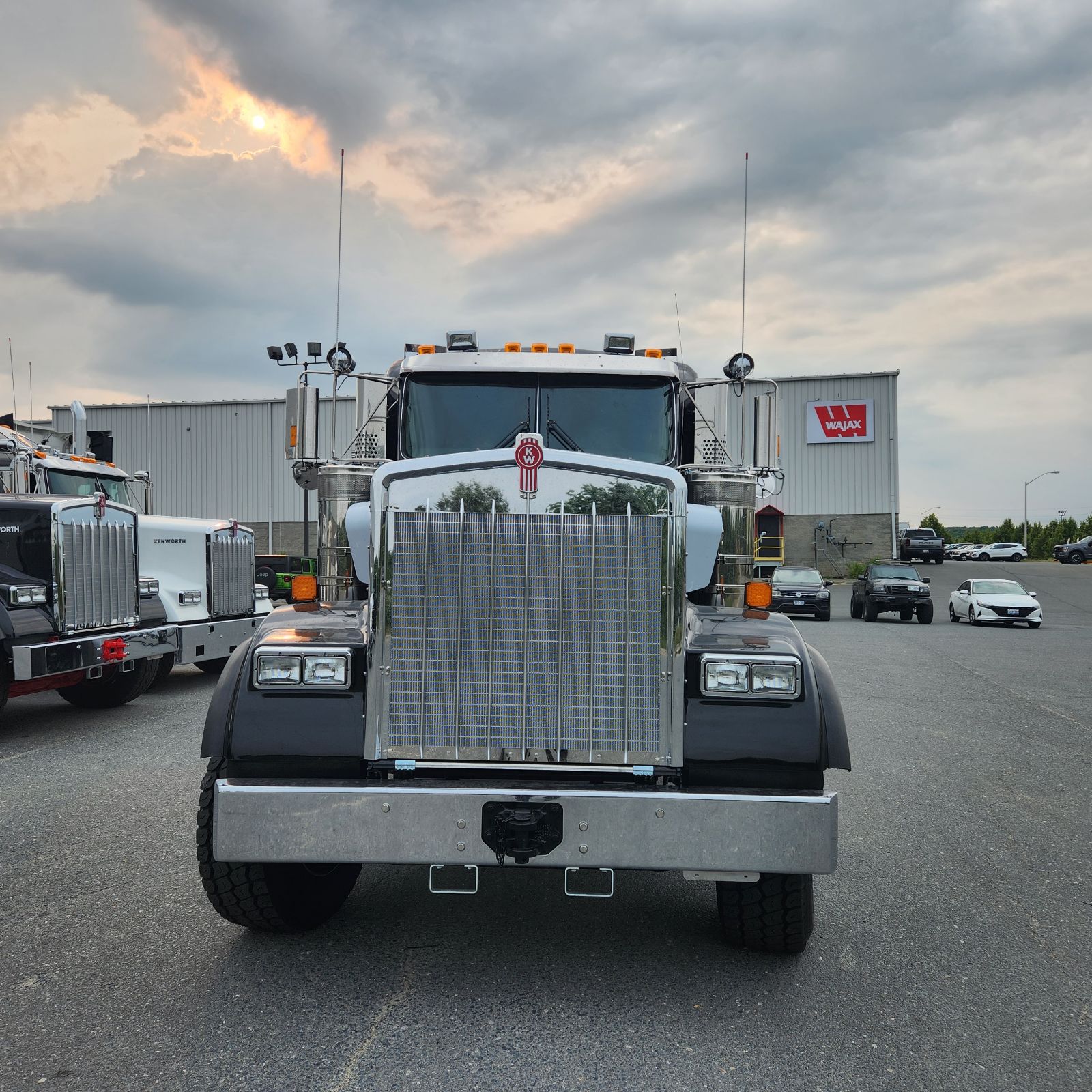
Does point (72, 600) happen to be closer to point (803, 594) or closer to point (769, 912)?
point (769, 912)

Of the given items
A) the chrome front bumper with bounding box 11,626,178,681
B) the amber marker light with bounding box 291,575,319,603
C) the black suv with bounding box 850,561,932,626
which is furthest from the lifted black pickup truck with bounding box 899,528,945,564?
the amber marker light with bounding box 291,575,319,603

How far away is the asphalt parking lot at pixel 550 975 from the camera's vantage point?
294cm

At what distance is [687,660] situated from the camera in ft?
11.4

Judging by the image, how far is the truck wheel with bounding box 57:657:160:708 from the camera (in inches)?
396

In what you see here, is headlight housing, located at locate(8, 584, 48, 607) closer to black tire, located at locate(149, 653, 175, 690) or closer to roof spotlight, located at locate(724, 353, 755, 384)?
black tire, located at locate(149, 653, 175, 690)

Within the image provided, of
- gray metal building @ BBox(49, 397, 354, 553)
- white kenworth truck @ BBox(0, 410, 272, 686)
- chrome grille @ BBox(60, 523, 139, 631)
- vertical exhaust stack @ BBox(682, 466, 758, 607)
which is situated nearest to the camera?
vertical exhaust stack @ BBox(682, 466, 758, 607)

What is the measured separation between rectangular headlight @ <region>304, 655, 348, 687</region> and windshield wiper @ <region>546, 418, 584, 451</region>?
2103mm

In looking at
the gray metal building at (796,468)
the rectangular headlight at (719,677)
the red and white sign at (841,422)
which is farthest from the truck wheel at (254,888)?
the red and white sign at (841,422)

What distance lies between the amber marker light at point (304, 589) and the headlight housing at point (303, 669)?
92 centimetres

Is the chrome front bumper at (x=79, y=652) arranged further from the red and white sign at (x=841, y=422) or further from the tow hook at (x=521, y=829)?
the red and white sign at (x=841, y=422)

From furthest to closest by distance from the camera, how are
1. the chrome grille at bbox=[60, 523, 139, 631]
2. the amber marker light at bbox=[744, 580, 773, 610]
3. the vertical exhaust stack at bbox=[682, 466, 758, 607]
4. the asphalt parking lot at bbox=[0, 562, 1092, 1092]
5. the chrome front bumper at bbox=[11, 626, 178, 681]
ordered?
the chrome grille at bbox=[60, 523, 139, 631]
the chrome front bumper at bbox=[11, 626, 178, 681]
the vertical exhaust stack at bbox=[682, 466, 758, 607]
the amber marker light at bbox=[744, 580, 773, 610]
the asphalt parking lot at bbox=[0, 562, 1092, 1092]

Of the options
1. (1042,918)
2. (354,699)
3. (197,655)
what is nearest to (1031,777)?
(1042,918)

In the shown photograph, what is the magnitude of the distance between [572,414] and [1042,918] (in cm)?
323

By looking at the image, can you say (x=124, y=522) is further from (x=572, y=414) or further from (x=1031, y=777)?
(x=1031, y=777)
